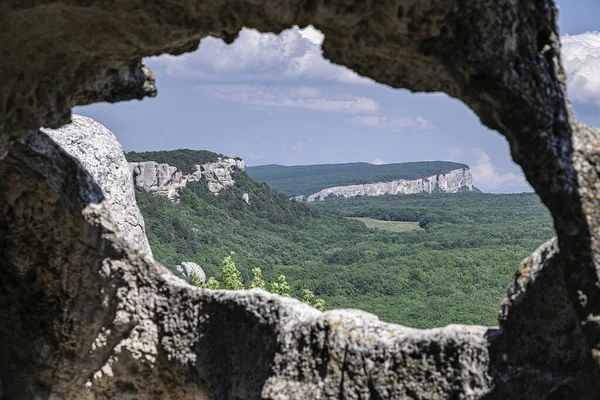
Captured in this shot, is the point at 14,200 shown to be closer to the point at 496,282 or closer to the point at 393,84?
the point at 393,84

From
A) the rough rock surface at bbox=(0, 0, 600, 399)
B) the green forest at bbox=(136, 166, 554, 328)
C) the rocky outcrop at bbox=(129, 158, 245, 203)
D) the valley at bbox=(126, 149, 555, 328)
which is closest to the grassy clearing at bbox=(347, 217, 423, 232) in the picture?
the valley at bbox=(126, 149, 555, 328)

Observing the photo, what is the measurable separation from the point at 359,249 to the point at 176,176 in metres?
21.9

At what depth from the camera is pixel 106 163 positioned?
15320 millimetres

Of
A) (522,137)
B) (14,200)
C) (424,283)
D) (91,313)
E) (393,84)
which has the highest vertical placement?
(393,84)

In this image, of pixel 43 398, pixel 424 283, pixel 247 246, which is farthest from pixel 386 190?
pixel 43 398

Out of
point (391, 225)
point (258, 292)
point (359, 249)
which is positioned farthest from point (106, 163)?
point (391, 225)

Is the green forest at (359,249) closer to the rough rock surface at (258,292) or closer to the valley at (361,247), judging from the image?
the valley at (361,247)

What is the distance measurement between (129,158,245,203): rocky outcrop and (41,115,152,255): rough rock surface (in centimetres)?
3880

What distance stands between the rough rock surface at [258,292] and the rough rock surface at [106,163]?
12.4 ft

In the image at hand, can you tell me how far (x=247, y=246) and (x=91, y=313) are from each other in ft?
204

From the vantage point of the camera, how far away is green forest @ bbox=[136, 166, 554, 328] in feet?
166

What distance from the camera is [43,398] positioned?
11516mm

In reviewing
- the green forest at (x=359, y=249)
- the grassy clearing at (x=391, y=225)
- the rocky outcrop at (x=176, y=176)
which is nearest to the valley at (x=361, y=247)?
the green forest at (x=359, y=249)

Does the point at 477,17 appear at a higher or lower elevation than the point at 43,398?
higher
